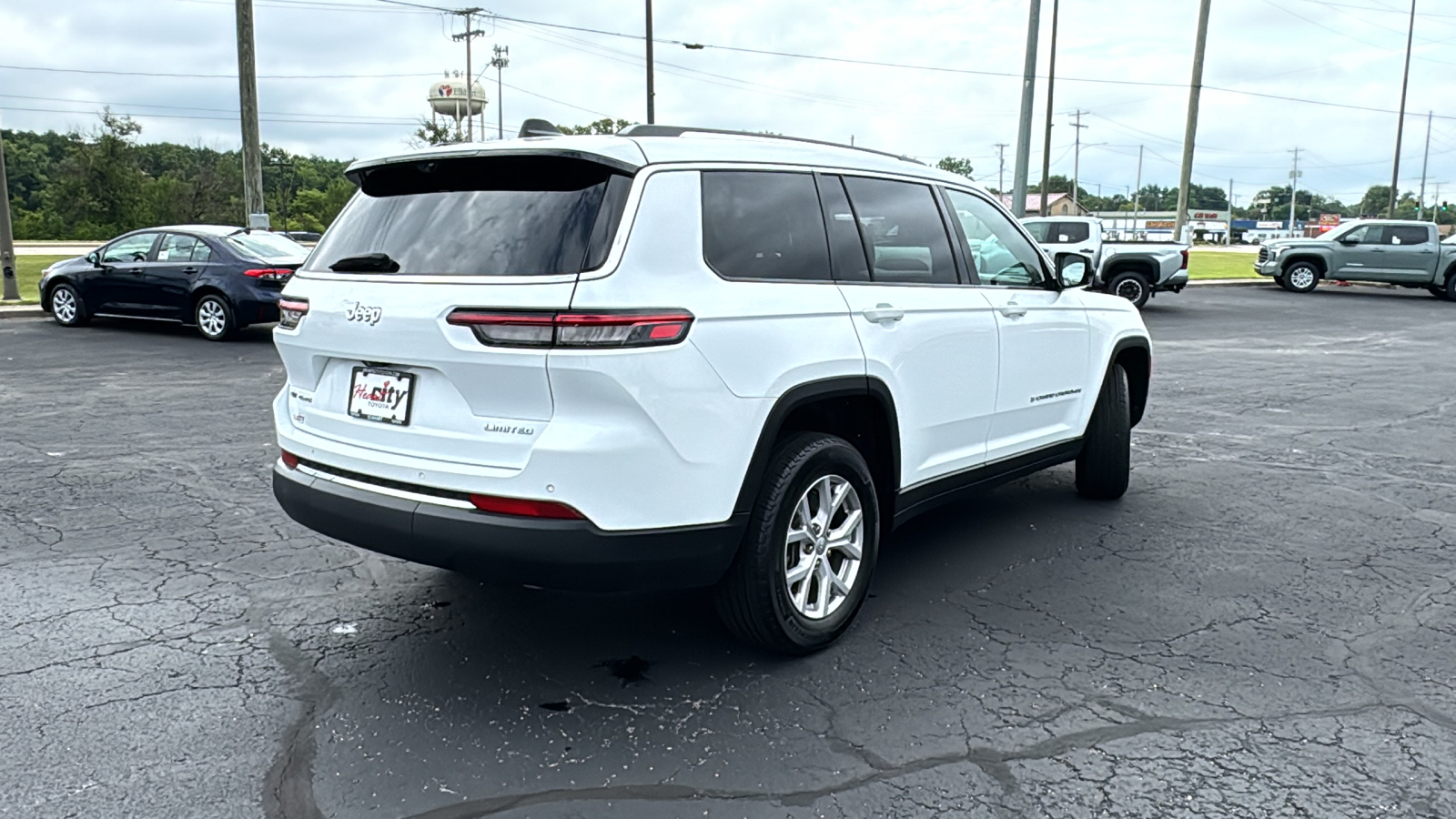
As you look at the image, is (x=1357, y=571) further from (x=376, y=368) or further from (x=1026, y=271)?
(x=376, y=368)

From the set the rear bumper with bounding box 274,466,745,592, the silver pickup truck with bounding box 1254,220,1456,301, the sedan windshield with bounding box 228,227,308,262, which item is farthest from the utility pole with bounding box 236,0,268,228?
the silver pickup truck with bounding box 1254,220,1456,301

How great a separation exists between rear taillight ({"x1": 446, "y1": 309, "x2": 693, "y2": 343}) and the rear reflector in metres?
0.46

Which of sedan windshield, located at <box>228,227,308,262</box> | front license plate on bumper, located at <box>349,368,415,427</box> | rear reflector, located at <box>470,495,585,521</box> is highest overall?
sedan windshield, located at <box>228,227,308,262</box>

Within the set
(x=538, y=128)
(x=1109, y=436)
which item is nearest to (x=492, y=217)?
(x=538, y=128)

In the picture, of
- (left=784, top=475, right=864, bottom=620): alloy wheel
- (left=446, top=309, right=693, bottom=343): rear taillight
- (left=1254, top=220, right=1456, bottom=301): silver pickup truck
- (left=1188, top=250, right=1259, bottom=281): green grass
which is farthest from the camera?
(left=1188, top=250, right=1259, bottom=281): green grass

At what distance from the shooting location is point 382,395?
3.52 metres

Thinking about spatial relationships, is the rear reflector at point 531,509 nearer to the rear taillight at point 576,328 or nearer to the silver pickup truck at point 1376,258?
the rear taillight at point 576,328

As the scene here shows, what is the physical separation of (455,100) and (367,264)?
190 feet

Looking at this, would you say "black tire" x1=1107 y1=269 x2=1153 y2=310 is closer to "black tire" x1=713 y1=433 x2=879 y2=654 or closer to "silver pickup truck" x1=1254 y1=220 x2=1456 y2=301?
"silver pickup truck" x1=1254 y1=220 x2=1456 y2=301

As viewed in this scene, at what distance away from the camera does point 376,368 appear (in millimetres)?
3547

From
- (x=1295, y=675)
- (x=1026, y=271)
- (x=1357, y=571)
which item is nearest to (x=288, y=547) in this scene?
(x=1026, y=271)

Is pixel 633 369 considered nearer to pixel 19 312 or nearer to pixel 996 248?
pixel 996 248

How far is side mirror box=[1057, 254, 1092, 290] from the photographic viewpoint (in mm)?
5383

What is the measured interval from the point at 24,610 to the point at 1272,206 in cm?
19171
